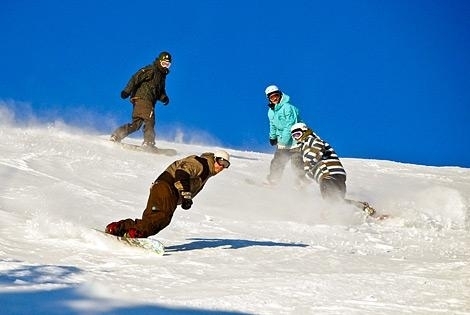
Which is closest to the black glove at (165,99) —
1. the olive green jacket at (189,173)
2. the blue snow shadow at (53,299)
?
the olive green jacket at (189,173)

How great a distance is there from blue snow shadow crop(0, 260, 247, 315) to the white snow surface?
1cm

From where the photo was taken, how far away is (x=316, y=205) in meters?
12.2

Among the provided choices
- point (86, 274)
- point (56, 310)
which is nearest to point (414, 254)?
point (86, 274)

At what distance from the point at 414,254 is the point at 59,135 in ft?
37.0

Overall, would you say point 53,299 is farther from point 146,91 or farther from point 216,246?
point 146,91

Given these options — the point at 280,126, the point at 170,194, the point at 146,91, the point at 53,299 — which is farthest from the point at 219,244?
the point at 146,91

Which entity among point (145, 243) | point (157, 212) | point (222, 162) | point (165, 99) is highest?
point (165, 99)

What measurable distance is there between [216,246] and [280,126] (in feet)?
23.2

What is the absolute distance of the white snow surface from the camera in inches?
180

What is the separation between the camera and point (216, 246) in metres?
7.60

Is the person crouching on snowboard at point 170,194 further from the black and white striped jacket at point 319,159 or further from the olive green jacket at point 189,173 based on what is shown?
the black and white striped jacket at point 319,159

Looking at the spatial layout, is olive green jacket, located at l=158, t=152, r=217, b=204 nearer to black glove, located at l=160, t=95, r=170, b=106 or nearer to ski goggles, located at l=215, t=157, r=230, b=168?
ski goggles, located at l=215, t=157, r=230, b=168

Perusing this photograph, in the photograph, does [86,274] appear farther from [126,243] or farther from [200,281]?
[126,243]

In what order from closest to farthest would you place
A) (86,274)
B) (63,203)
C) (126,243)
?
1. (86,274)
2. (126,243)
3. (63,203)
